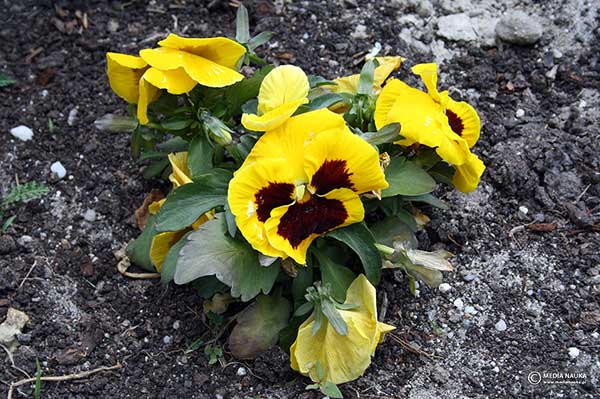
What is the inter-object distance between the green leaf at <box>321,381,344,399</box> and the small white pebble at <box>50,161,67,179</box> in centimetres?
141

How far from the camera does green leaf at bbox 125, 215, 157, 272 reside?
293 centimetres

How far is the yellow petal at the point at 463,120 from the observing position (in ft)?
9.30

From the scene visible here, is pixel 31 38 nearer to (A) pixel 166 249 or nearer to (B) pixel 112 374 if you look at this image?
(A) pixel 166 249

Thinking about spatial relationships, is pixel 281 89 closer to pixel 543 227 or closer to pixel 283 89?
pixel 283 89

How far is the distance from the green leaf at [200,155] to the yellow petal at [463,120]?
31.6 inches

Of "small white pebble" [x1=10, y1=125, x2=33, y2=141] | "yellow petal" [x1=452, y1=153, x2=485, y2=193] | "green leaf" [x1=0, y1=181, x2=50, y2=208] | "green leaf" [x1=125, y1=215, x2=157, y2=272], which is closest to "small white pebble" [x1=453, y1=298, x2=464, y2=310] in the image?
"yellow petal" [x1=452, y1=153, x2=485, y2=193]

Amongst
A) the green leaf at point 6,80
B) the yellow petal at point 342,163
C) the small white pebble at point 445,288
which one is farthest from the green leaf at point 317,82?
the green leaf at point 6,80

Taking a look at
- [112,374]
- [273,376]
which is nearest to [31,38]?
[112,374]

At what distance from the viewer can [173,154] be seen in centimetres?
297

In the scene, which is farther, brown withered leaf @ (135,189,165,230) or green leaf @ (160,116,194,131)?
brown withered leaf @ (135,189,165,230)

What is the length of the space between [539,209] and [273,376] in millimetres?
1184

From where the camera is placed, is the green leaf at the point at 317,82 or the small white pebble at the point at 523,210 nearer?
the green leaf at the point at 317,82

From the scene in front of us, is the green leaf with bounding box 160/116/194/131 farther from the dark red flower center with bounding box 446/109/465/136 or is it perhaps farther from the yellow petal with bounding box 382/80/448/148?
the dark red flower center with bounding box 446/109/465/136

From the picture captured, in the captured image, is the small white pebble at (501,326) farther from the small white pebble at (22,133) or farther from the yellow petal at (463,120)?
the small white pebble at (22,133)
